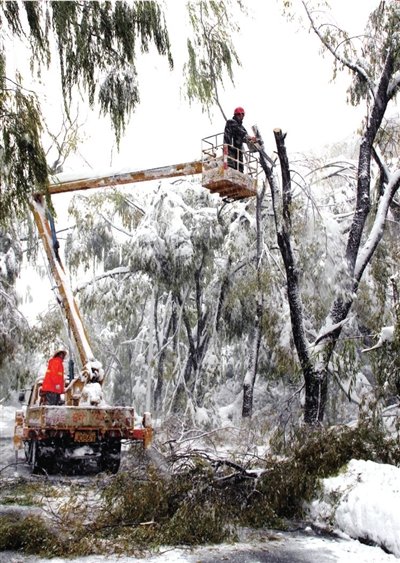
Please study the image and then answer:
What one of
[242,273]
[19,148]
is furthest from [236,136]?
[242,273]

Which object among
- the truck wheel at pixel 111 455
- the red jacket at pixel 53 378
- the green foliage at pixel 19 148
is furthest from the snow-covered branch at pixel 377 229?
the green foliage at pixel 19 148

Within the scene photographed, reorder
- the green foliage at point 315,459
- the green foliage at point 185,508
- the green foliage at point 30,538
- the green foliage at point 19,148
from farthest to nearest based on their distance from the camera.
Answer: the green foliage at point 315,459, the green foliage at point 185,508, the green foliage at point 30,538, the green foliage at point 19,148

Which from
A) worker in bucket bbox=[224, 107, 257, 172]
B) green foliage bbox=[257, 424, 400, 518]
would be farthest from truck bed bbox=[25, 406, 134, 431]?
worker in bucket bbox=[224, 107, 257, 172]

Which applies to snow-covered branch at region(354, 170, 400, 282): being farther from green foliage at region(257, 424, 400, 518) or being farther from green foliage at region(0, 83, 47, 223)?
green foliage at region(0, 83, 47, 223)

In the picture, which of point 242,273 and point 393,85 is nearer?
point 393,85

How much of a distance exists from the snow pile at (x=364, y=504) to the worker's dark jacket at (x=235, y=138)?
212 inches

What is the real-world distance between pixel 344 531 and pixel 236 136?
6547mm

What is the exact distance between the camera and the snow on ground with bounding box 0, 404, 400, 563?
582 centimetres

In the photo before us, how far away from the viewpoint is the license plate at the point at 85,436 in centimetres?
1051

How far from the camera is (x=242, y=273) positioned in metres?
19.5

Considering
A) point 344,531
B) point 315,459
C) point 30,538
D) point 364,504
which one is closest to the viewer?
point 30,538

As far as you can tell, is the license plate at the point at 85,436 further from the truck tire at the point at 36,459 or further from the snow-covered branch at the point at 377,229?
the snow-covered branch at the point at 377,229

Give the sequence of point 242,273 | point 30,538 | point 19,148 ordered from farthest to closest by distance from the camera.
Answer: point 242,273
point 30,538
point 19,148

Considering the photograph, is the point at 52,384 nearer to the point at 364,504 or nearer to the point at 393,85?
the point at 364,504
